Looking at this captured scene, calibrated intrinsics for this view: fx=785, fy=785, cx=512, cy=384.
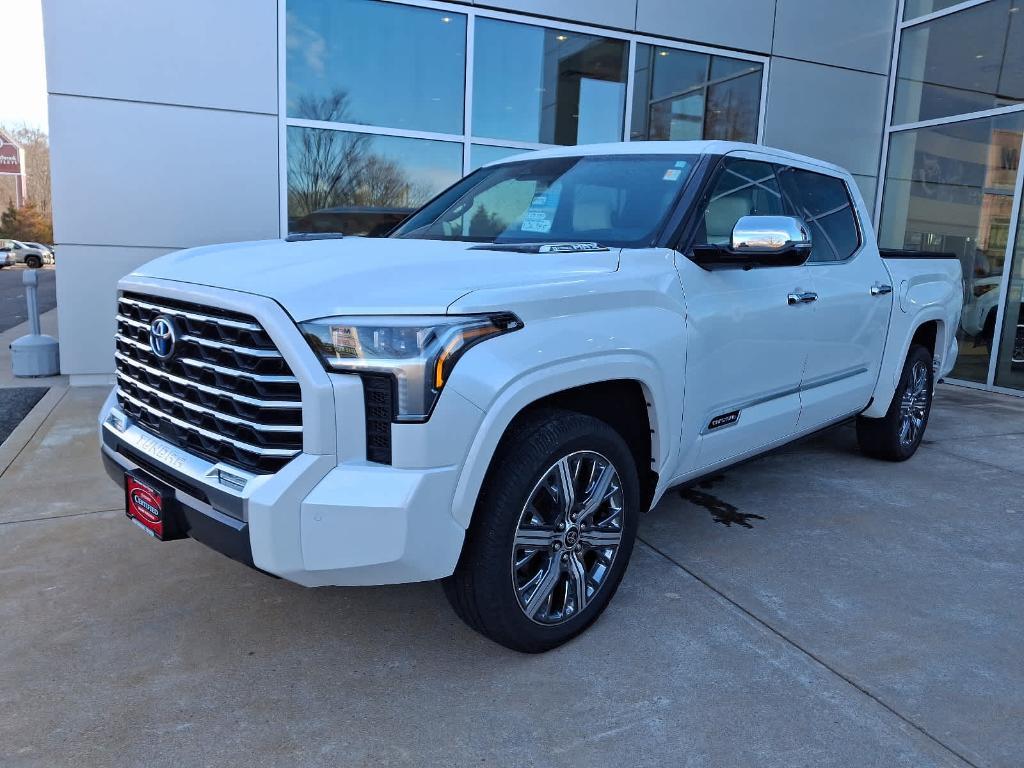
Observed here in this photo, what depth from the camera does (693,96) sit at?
9461 millimetres

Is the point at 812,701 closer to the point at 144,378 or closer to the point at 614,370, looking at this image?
the point at 614,370

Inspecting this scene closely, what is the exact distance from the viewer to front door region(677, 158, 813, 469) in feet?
10.5

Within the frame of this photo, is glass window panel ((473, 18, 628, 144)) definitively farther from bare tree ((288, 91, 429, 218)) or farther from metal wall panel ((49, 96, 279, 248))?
metal wall panel ((49, 96, 279, 248))

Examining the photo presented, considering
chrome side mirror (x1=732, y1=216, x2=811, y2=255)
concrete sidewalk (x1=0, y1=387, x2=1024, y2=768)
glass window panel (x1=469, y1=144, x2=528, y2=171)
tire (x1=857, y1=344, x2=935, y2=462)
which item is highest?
glass window panel (x1=469, y1=144, x2=528, y2=171)

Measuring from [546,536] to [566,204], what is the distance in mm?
1658

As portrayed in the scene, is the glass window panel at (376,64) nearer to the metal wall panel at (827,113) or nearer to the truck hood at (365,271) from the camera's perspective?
the metal wall panel at (827,113)

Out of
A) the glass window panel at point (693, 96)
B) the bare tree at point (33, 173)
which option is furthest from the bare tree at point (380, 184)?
the bare tree at point (33, 173)

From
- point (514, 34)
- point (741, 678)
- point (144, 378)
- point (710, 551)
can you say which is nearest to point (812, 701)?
point (741, 678)

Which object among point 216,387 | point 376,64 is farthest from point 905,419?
point 376,64

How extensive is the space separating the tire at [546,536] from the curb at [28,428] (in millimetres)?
3686

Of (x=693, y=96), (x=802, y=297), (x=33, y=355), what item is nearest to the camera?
(x=802, y=297)

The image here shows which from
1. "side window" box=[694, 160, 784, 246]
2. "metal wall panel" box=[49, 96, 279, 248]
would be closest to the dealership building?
"metal wall panel" box=[49, 96, 279, 248]

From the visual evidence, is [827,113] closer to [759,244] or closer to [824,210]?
[824,210]

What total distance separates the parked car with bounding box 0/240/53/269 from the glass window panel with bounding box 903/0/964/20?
42.4 meters
